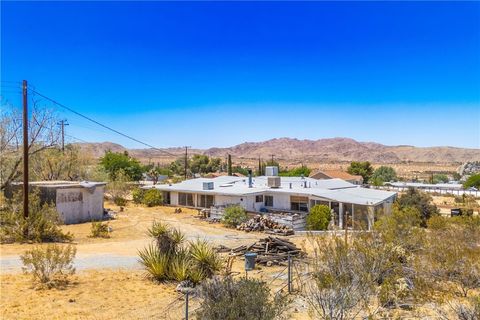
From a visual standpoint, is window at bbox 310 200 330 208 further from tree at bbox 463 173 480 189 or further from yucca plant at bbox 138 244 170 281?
tree at bbox 463 173 480 189

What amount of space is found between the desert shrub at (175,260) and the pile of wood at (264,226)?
453 inches

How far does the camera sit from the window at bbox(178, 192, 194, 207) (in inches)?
1469

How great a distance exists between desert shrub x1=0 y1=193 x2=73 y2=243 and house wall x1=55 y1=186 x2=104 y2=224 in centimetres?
461

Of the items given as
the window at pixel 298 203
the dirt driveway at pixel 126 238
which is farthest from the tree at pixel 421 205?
the dirt driveway at pixel 126 238

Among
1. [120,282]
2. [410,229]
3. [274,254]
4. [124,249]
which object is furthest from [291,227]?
[120,282]

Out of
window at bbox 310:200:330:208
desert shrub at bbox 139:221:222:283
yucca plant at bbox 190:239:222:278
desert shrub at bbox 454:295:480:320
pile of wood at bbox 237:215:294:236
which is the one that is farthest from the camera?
window at bbox 310:200:330:208

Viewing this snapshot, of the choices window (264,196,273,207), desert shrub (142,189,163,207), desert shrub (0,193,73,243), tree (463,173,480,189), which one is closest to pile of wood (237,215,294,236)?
window (264,196,273,207)

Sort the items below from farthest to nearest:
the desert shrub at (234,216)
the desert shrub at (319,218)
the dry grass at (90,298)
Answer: the desert shrub at (234,216), the desert shrub at (319,218), the dry grass at (90,298)

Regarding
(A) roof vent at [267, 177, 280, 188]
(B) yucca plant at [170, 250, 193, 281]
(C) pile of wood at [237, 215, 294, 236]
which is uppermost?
(A) roof vent at [267, 177, 280, 188]

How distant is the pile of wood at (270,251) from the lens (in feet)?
56.0

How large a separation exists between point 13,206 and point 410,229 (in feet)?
69.0

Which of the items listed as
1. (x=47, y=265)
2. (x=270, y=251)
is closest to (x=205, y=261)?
(x=270, y=251)

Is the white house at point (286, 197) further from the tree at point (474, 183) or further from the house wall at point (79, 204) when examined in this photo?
the tree at point (474, 183)

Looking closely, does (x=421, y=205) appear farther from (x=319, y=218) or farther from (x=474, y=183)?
(x=474, y=183)
